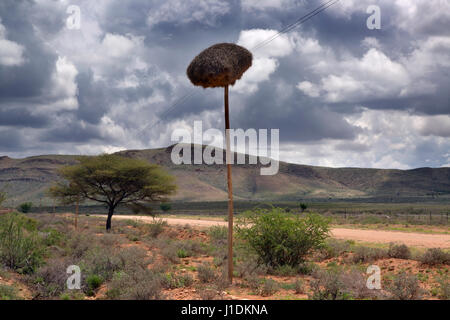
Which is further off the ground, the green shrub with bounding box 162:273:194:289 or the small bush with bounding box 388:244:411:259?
the small bush with bounding box 388:244:411:259

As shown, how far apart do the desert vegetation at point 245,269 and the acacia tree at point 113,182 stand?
1220 centimetres

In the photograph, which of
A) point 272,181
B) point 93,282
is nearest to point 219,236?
point 93,282

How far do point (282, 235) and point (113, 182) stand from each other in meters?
22.3

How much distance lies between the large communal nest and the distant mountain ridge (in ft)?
432

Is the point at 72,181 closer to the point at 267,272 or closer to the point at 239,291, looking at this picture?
the point at 267,272

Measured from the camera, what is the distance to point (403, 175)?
171m

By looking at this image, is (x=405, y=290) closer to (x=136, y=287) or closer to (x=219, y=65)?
Answer: (x=136, y=287)

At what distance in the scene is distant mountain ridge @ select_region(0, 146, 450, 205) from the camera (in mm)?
151625

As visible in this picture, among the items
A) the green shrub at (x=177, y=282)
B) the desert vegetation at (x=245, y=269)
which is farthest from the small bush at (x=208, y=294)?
the green shrub at (x=177, y=282)

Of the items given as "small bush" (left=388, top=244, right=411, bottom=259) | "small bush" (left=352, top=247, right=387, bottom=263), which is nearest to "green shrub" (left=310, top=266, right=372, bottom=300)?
"small bush" (left=352, top=247, right=387, bottom=263)

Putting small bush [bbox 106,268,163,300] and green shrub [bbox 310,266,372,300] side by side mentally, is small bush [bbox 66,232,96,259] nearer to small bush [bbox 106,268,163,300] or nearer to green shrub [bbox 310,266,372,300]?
small bush [bbox 106,268,163,300]

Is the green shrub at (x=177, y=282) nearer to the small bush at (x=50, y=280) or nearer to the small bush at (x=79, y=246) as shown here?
the small bush at (x=50, y=280)

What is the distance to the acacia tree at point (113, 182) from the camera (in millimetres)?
35625
